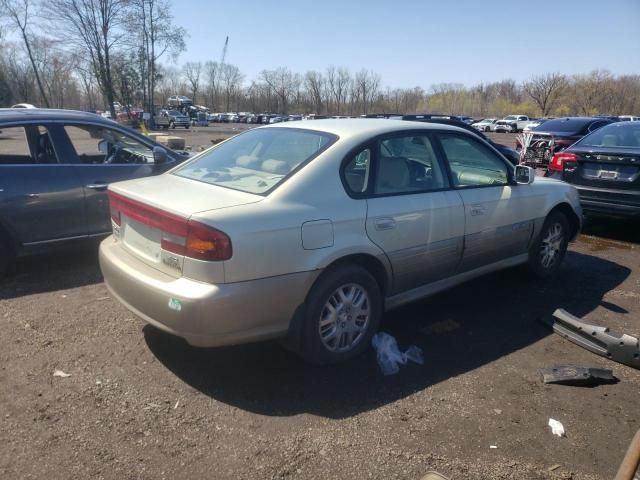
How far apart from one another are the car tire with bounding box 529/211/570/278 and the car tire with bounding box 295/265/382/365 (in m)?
2.33

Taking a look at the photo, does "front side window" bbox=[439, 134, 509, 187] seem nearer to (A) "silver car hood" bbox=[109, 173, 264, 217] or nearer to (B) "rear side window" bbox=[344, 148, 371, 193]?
(B) "rear side window" bbox=[344, 148, 371, 193]

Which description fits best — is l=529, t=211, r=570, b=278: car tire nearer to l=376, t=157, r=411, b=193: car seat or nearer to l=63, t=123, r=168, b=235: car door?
l=376, t=157, r=411, b=193: car seat

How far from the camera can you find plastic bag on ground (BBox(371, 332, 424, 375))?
341 cm

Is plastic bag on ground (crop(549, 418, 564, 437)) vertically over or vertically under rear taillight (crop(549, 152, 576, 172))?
A: under

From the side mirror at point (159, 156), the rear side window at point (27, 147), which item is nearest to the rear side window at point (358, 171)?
the side mirror at point (159, 156)

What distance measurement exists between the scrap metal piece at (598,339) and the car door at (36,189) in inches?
185

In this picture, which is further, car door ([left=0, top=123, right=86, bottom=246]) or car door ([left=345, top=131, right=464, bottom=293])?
car door ([left=0, top=123, right=86, bottom=246])

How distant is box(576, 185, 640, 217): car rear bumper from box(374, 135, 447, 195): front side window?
3.94 metres

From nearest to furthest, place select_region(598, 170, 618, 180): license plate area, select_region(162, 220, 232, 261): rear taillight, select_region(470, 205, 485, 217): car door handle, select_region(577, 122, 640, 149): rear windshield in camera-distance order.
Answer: select_region(162, 220, 232, 261): rear taillight, select_region(470, 205, 485, 217): car door handle, select_region(598, 170, 618, 180): license plate area, select_region(577, 122, 640, 149): rear windshield

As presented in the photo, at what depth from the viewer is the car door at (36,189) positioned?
15.4 feet

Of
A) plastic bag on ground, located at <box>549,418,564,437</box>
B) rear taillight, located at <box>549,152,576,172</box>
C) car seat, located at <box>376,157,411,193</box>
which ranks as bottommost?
plastic bag on ground, located at <box>549,418,564,437</box>

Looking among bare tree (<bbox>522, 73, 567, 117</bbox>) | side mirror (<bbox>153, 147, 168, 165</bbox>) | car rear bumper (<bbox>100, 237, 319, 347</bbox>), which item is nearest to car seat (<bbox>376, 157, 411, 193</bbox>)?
car rear bumper (<bbox>100, 237, 319, 347</bbox>)

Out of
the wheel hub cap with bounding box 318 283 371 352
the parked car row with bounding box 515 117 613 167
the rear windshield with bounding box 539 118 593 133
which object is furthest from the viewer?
the rear windshield with bounding box 539 118 593 133

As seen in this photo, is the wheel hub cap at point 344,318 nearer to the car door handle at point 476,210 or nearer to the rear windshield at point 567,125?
the car door handle at point 476,210
